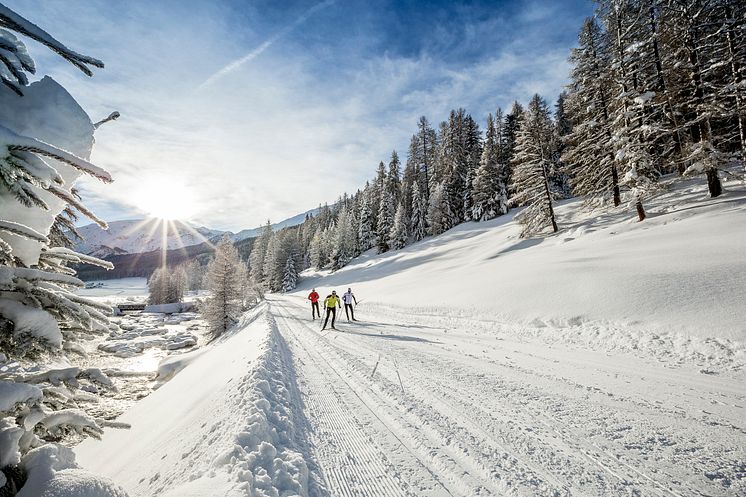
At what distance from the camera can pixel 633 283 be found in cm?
1083

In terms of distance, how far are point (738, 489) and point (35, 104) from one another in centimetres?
718

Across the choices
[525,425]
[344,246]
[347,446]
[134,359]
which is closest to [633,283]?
[525,425]

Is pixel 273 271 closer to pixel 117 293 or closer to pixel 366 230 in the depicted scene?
pixel 366 230

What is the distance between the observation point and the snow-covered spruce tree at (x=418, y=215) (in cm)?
5591

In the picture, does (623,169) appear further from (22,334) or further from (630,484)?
(22,334)

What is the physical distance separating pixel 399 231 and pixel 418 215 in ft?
19.0

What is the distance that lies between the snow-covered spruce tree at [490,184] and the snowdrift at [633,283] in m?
20.6

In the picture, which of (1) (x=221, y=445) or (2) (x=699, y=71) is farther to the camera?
(2) (x=699, y=71)

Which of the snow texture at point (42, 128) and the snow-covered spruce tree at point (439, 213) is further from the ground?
the snow-covered spruce tree at point (439, 213)

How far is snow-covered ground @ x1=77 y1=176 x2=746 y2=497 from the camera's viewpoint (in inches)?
144

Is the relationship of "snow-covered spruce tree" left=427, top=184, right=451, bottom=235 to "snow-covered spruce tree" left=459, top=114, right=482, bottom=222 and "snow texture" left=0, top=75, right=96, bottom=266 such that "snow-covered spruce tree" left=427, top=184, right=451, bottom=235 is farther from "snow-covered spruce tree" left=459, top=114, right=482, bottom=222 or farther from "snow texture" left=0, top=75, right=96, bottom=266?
"snow texture" left=0, top=75, right=96, bottom=266

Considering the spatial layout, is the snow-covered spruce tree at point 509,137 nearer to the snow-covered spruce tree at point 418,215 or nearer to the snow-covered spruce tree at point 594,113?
the snow-covered spruce tree at point 418,215

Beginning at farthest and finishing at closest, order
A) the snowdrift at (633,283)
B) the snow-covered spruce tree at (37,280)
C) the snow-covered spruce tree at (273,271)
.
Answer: the snow-covered spruce tree at (273,271)
the snowdrift at (633,283)
the snow-covered spruce tree at (37,280)

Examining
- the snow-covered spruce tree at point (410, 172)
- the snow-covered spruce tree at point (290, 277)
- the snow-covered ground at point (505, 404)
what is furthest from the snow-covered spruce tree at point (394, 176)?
the snow-covered ground at point (505, 404)
